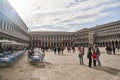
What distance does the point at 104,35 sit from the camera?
338 feet

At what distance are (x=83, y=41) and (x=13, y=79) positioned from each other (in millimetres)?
122267

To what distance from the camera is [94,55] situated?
44.4ft

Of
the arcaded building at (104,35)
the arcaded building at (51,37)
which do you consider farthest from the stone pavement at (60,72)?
the arcaded building at (51,37)

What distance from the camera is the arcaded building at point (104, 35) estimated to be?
90.9 m

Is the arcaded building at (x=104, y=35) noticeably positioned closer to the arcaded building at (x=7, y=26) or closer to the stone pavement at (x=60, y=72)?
the arcaded building at (x=7, y=26)

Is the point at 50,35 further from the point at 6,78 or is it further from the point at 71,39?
the point at 6,78

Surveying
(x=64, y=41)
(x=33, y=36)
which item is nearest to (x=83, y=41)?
(x=64, y=41)

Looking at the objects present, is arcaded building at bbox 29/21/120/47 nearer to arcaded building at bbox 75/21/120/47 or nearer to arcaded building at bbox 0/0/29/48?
arcaded building at bbox 75/21/120/47

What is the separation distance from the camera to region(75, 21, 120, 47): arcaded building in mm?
90912

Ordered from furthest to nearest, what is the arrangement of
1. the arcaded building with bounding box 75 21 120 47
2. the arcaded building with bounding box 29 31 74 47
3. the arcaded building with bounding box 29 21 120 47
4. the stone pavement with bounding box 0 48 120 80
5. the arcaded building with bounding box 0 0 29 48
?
the arcaded building with bounding box 29 31 74 47 → the arcaded building with bounding box 29 21 120 47 → the arcaded building with bounding box 75 21 120 47 → the arcaded building with bounding box 0 0 29 48 → the stone pavement with bounding box 0 48 120 80

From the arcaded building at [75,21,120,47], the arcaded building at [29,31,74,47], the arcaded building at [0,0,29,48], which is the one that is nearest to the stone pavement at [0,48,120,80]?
the arcaded building at [0,0,29,48]

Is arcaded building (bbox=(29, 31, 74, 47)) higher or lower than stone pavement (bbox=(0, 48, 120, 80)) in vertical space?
higher

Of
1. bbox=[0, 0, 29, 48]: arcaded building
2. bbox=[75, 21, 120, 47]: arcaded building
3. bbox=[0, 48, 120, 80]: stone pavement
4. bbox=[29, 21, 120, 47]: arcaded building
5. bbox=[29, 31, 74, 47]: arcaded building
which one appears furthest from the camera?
bbox=[29, 31, 74, 47]: arcaded building

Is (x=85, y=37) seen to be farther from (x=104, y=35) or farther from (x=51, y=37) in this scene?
(x=51, y=37)
